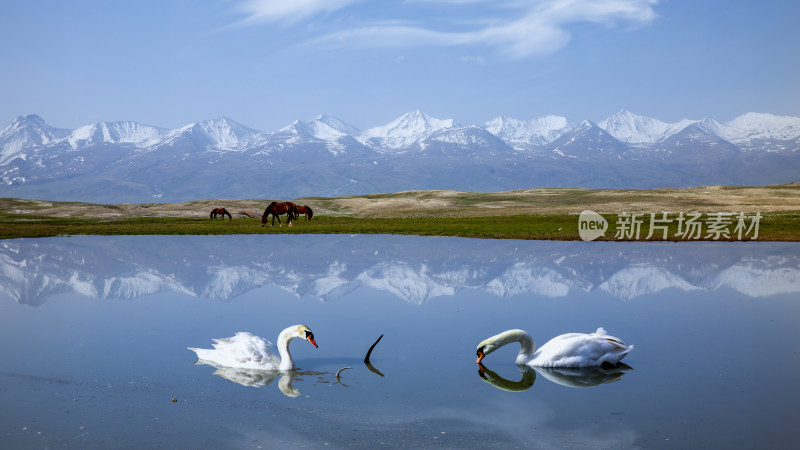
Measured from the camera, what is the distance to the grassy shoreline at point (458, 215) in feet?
184

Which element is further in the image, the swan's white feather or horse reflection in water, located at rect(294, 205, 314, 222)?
horse reflection in water, located at rect(294, 205, 314, 222)

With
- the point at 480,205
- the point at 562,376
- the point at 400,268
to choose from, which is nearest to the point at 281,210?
the point at 480,205

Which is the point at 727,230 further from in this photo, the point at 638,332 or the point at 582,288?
the point at 638,332

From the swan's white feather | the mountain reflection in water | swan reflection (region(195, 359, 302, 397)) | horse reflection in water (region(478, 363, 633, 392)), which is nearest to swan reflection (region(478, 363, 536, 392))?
horse reflection in water (region(478, 363, 633, 392))

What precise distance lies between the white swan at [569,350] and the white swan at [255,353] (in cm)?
403

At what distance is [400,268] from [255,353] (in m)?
17.5

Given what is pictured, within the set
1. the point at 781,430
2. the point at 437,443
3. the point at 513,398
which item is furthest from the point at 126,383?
the point at 781,430

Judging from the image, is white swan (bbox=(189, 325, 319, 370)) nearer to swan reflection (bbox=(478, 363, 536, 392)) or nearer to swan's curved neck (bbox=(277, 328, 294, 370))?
swan's curved neck (bbox=(277, 328, 294, 370))

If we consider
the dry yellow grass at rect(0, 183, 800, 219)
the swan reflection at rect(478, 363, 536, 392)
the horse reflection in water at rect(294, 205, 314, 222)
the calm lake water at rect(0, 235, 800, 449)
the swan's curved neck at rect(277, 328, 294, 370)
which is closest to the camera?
the calm lake water at rect(0, 235, 800, 449)

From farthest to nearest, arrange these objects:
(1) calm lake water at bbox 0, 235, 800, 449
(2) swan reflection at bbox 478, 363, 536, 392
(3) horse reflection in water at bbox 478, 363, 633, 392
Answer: (3) horse reflection in water at bbox 478, 363, 633, 392
(2) swan reflection at bbox 478, 363, 536, 392
(1) calm lake water at bbox 0, 235, 800, 449

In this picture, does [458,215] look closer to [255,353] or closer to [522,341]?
[522,341]

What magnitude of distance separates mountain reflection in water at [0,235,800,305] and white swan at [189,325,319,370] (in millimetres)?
8363

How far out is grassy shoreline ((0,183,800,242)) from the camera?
5616cm

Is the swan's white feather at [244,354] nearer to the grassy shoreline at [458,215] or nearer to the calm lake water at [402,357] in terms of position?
the calm lake water at [402,357]
